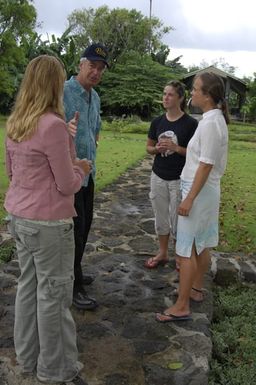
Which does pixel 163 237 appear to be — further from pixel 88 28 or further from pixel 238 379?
pixel 88 28

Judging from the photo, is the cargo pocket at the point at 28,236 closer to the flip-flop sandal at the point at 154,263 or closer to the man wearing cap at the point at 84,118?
the man wearing cap at the point at 84,118

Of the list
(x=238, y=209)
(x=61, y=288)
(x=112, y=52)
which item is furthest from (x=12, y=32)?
(x=61, y=288)

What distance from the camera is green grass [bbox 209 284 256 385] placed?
3154mm

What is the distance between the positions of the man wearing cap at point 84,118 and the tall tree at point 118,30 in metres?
33.9

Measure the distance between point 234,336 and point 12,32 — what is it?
24.9 meters

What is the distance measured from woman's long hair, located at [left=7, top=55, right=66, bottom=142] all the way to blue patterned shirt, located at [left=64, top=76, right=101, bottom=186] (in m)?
0.99

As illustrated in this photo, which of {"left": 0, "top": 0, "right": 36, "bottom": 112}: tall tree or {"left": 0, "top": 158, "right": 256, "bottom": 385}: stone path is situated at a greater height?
{"left": 0, "top": 0, "right": 36, "bottom": 112}: tall tree

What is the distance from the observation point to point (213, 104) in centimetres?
332

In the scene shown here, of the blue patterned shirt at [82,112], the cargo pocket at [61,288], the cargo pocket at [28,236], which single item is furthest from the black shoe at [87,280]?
the cargo pocket at [28,236]

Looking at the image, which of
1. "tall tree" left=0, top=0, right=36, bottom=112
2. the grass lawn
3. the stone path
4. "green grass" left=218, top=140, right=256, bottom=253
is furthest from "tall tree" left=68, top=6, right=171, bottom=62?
the stone path

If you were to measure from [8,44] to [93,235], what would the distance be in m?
21.5

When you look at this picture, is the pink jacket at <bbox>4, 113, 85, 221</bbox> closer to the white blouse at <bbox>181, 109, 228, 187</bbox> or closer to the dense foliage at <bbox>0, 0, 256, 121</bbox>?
the white blouse at <bbox>181, 109, 228, 187</bbox>

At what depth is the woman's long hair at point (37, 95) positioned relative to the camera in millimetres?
2406

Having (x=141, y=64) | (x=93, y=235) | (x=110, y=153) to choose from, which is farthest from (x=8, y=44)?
(x=93, y=235)
